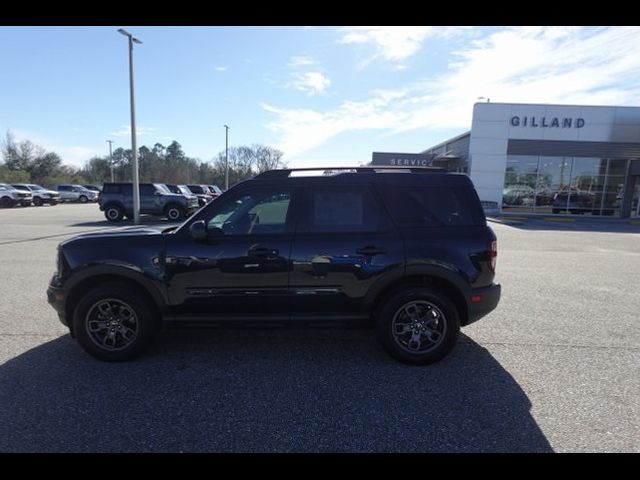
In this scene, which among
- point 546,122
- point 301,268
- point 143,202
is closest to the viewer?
point 301,268

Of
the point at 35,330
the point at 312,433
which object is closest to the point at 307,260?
the point at 312,433

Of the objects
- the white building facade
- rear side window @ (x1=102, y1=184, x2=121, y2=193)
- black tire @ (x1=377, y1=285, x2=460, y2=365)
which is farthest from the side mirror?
the white building facade

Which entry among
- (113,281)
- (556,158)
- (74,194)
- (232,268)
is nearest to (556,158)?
(556,158)

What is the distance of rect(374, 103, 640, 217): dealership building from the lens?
24.1 meters

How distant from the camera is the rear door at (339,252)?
3680mm

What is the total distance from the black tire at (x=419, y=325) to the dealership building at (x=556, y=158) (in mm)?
23995

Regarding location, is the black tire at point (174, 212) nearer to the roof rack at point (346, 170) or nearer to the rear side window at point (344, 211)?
the roof rack at point (346, 170)

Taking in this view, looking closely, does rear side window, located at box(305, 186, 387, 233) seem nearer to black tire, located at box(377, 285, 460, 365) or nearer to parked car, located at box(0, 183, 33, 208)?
black tire, located at box(377, 285, 460, 365)

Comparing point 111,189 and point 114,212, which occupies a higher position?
point 111,189

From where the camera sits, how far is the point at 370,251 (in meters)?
3.69

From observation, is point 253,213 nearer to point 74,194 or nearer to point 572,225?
point 572,225

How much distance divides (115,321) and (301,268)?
6.54ft
